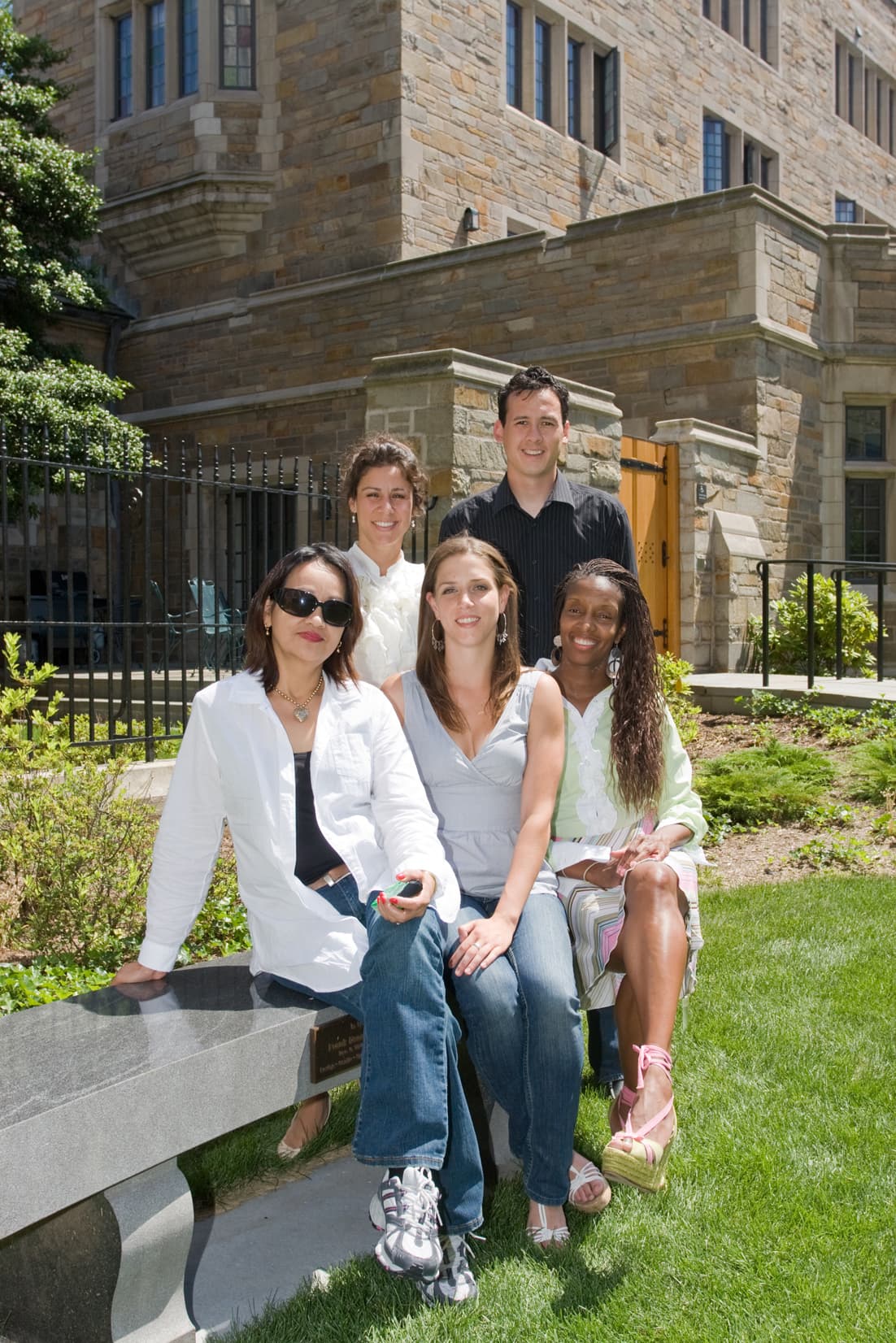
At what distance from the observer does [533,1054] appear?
2.76 m

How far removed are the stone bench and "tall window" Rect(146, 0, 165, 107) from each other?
17317mm

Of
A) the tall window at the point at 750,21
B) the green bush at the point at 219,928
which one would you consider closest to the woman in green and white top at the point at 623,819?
the green bush at the point at 219,928

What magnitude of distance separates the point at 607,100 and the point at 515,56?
1.78 metres

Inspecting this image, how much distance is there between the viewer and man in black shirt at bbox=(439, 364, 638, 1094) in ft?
12.4

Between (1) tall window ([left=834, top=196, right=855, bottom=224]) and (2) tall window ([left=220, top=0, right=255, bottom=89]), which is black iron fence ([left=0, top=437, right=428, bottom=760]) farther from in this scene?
(1) tall window ([left=834, top=196, right=855, bottom=224])

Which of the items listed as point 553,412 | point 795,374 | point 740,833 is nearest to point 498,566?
point 553,412

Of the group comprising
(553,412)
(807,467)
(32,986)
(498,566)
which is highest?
(807,467)

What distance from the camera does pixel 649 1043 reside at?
2.88 metres

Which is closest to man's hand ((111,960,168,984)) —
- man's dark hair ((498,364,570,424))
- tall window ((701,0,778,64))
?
man's dark hair ((498,364,570,424))

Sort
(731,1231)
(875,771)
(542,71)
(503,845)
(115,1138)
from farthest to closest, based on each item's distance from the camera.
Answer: (542,71) → (875,771) → (503,845) → (731,1231) → (115,1138)

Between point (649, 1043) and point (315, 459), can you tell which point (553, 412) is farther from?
point (315, 459)

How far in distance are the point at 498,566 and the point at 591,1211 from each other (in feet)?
5.29

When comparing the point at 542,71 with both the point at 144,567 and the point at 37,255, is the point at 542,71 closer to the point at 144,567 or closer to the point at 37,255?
the point at 37,255

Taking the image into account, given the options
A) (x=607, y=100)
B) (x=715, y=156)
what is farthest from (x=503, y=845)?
(x=715, y=156)
